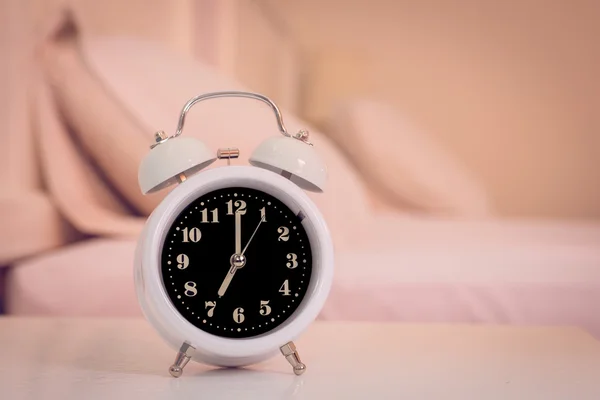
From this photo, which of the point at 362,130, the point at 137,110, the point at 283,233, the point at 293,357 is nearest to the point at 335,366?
the point at 293,357

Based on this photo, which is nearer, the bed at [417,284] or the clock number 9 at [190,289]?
the clock number 9 at [190,289]

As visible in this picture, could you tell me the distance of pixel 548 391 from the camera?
2.57ft

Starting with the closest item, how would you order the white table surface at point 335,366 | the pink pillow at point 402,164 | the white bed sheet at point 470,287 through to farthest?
the white table surface at point 335,366, the white bed sheet at point 470,287, the pink pillow at point 402,164

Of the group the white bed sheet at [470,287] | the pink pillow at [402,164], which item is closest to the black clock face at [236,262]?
the white bed sheet at [470,287]

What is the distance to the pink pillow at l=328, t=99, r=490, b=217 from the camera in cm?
161

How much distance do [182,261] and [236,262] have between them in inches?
2.5

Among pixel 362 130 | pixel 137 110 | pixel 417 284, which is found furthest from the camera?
pixel 362 130

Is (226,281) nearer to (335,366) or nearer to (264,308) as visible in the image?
(264,308)

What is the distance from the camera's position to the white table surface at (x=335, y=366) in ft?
2.55

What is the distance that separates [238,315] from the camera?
87 cm

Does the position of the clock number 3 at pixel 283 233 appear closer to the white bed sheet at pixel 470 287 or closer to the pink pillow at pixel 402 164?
the white bed sheet at pixel 470 287

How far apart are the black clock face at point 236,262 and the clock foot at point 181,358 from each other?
3 centimetres

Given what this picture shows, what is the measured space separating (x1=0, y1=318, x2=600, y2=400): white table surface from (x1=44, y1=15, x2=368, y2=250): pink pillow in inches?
12.4

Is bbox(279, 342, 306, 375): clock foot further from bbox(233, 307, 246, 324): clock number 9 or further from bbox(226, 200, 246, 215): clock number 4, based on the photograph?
bbox(226, 200, 246, 215): clock number 4
